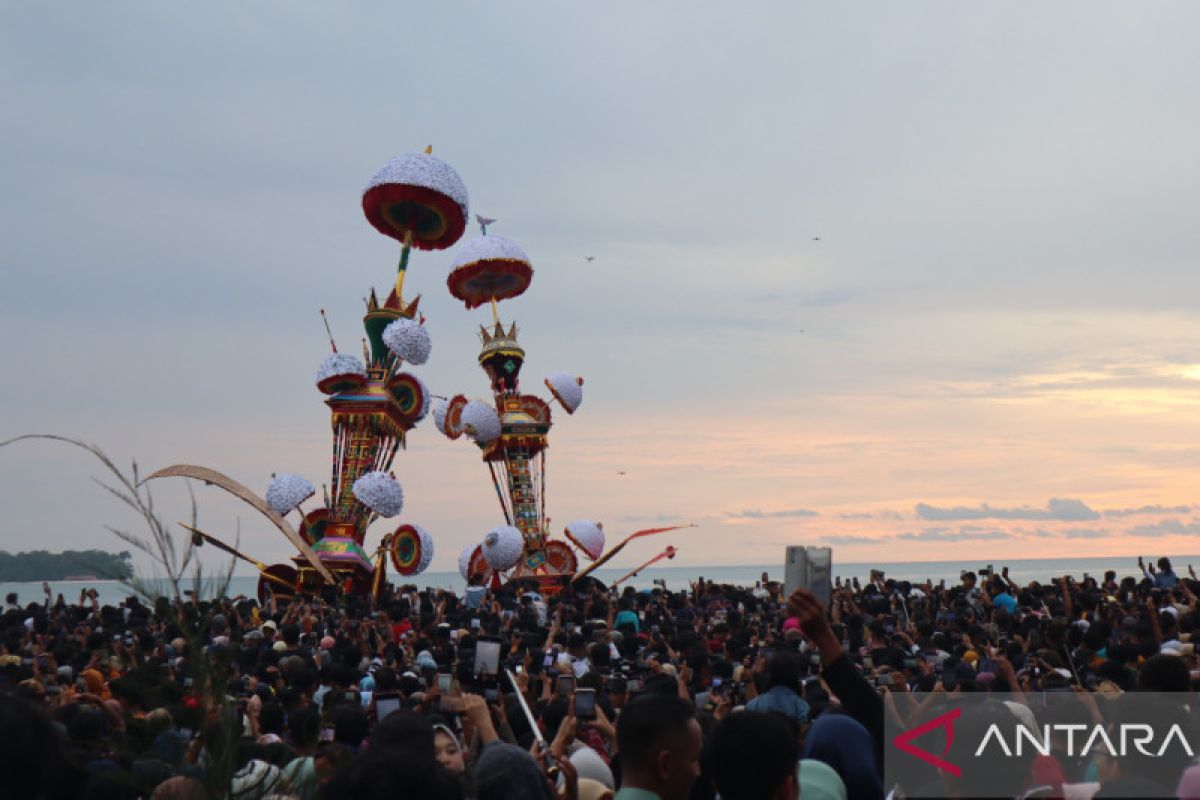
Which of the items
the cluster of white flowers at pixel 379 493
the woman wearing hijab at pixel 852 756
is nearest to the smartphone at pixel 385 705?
the woman wearing hijab at pixel 852 756

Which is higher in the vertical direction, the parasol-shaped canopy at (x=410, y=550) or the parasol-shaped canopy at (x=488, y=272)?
the parasol-shaped canopy at (x=488, y=272)

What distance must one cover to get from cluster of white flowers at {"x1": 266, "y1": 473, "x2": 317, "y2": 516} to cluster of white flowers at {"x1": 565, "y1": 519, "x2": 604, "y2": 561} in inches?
257

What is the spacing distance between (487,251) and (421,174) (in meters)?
2.82

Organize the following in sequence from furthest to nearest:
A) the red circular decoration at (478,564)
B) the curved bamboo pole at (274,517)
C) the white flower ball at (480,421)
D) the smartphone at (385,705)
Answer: the white flower ball at (480,421) → the red circular decoration at (478,564) → the curved bamboo pole at (274,517) → the smartphone at (385,705)

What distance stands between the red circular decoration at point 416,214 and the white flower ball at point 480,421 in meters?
3.79

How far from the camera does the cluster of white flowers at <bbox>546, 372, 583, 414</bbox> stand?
27.2 meters

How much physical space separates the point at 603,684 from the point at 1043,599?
1070cm

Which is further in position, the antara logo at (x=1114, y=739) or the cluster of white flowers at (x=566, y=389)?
the cluster of white flowers at (x=566, y=389)

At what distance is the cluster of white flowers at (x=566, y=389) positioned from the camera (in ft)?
89.4

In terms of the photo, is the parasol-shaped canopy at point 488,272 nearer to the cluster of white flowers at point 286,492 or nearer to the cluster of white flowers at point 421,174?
the cluster of white flowers at point 421,174

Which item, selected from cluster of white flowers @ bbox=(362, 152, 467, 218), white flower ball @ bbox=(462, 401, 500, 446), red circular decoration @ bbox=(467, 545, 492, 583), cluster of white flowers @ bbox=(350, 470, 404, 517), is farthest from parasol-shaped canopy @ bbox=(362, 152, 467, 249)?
red circular decoration @ bbox=(467, 545, 492, 583)

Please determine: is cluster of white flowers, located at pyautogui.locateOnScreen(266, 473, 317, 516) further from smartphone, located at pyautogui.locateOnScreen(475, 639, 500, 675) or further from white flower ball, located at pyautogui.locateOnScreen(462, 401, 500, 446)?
smartphone, located at pyautogui.locateOnScreen(475, 639, 500, 675)

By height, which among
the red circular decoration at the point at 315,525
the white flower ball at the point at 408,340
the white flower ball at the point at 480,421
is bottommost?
the red circular decoration at the point at 315,525

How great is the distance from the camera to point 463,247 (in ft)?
86.7
